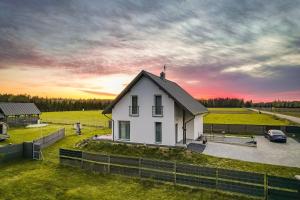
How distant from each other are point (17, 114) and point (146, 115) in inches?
1541

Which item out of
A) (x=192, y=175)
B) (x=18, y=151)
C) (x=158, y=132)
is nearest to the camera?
(x=192, y=175)

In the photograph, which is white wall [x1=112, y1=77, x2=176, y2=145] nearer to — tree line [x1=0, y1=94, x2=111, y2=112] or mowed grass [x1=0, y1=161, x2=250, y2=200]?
mowed grass [x1=0, y1=161, x2=250, y2=200]

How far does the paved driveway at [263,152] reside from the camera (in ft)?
74.9

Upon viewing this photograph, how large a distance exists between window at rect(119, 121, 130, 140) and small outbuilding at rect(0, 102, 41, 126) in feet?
108

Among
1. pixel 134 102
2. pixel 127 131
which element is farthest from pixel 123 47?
pixel 127 131

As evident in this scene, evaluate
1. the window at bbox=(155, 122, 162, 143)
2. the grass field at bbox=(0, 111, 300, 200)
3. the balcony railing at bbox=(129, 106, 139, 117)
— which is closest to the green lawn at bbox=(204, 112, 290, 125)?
the window at bbox=(155, 122, 162, 143)

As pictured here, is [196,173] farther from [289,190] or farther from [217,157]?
[217,157]

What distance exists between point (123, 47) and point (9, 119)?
35457mm

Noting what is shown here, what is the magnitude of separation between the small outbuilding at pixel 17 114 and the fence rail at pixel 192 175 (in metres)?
38.3

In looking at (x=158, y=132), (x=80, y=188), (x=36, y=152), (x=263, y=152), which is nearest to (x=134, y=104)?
(x=158, y=132)

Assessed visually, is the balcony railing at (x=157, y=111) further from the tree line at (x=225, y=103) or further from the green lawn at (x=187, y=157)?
the tree line at (x=225, y=103)

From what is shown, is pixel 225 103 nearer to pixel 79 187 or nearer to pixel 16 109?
pixel 16 109

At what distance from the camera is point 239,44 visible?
2908 cm

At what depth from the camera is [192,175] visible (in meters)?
15.7
